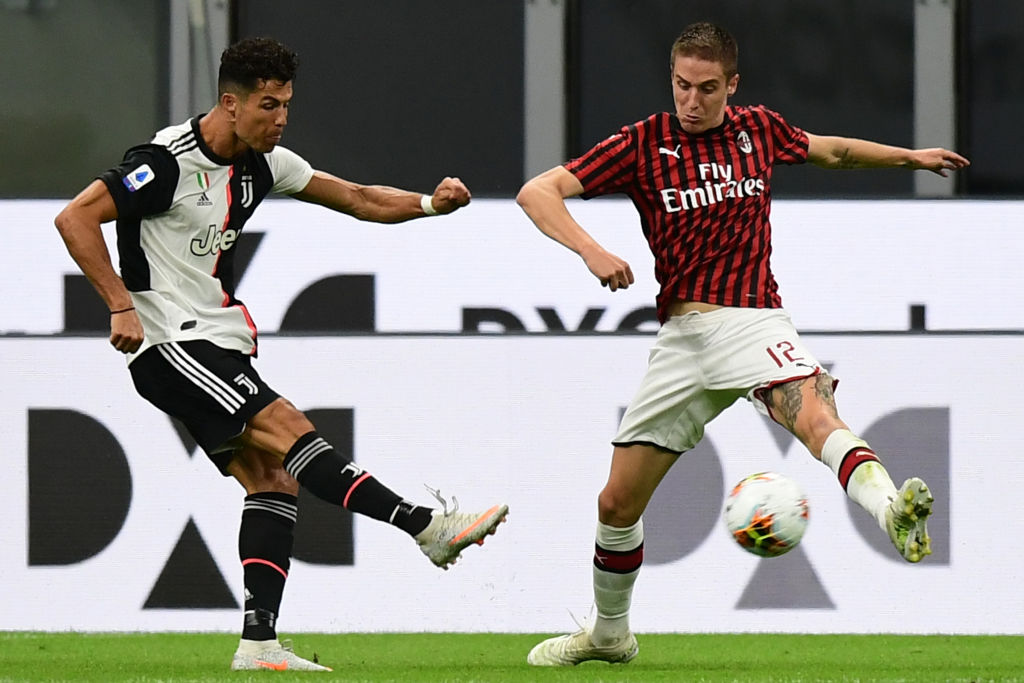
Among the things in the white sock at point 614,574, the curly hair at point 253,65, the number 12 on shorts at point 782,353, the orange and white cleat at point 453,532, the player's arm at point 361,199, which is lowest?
the white sock at point 614,574

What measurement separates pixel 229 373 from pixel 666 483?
110 inches

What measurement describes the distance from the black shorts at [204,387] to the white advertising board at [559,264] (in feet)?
8.07

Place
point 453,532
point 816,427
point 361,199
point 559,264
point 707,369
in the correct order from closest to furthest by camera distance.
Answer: point 816,427, point 453,532, point 707,369, point 361,199, point 559,264

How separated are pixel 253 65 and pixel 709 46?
140 centimetres

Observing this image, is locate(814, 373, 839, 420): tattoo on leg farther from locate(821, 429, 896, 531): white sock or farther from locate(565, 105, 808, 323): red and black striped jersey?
locate(565, 105, 808, 323): red and black striped jersey

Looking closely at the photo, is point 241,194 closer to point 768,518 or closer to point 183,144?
point 183,144

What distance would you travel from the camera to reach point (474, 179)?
32.9ft

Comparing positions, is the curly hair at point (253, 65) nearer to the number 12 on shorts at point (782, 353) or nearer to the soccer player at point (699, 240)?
the soccer player at point (699, 240)

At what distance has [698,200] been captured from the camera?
231 inches

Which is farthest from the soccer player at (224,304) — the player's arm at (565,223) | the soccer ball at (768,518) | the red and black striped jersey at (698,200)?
the soccer ball at (768,518)

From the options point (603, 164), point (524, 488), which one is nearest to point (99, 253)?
point (603, 164)

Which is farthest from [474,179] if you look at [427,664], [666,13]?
[427,664]

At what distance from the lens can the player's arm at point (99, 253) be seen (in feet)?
18.3

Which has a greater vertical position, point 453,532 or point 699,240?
point 699,240
